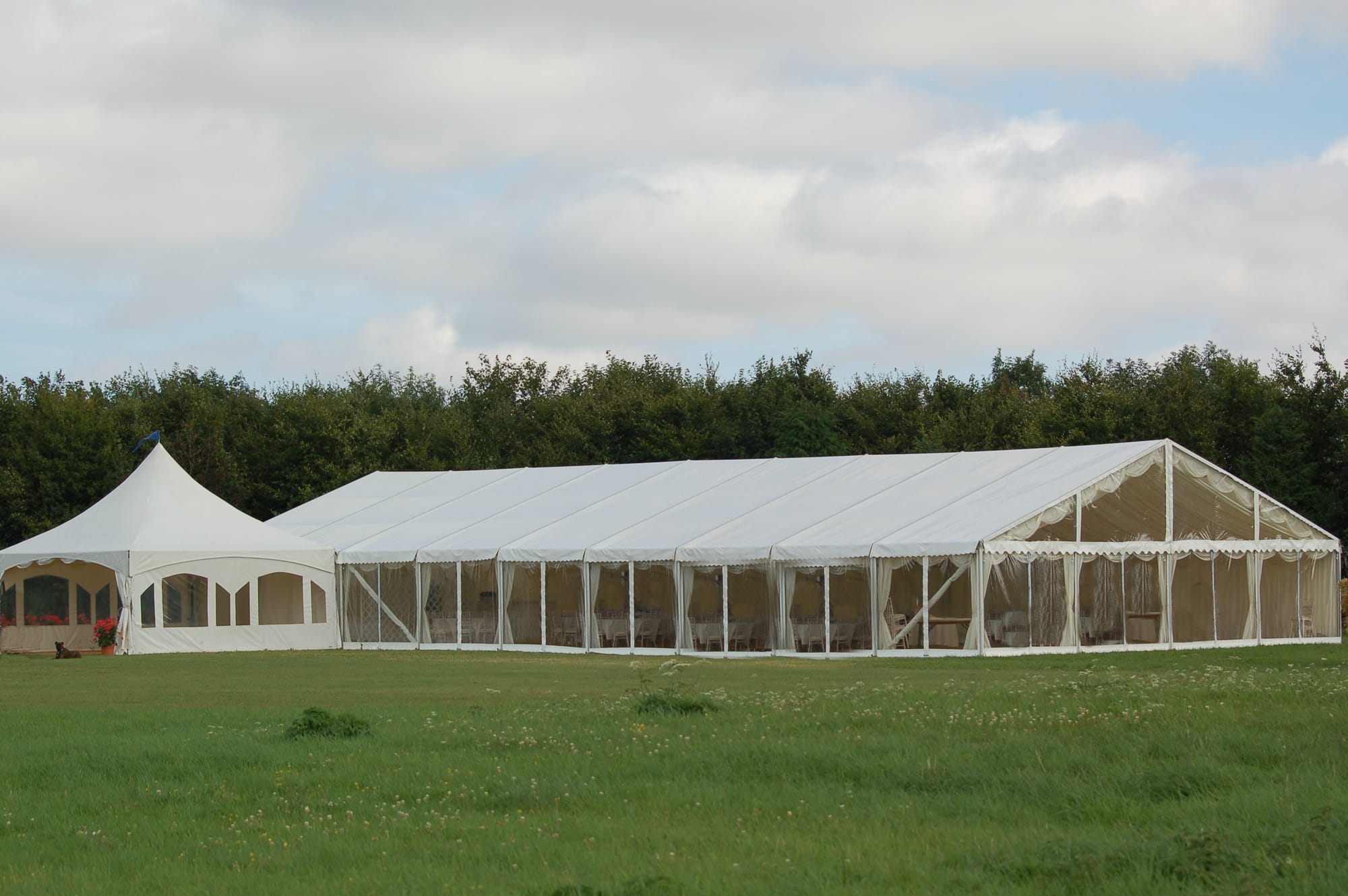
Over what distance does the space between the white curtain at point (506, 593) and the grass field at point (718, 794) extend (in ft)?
45.5

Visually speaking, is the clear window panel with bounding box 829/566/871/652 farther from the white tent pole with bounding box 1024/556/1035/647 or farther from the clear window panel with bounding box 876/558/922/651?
the white tent pole with bounding box 1024/556/1035/647

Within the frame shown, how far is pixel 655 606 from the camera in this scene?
2861 centimetres

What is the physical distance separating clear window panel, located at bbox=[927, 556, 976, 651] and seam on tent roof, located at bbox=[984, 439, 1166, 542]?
Result: 0.72 meters

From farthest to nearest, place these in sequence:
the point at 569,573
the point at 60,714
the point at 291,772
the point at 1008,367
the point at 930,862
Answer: the point at 1008,367 → the point at 569,573 → the point at 60,714 → the point at 291,772 → the point at 930,862

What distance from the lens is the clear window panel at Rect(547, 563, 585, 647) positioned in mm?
29078

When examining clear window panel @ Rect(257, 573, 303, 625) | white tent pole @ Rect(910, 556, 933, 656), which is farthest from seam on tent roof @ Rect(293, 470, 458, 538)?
white tent pole @ Rect(910, 556, 933, 656)

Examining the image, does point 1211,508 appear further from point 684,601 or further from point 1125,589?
point 684,601

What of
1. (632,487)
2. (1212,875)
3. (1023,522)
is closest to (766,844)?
(1212,875)

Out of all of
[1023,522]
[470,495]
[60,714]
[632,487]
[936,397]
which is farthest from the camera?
[936,397]

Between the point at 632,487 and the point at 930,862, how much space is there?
25.5 m

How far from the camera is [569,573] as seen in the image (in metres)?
29.7

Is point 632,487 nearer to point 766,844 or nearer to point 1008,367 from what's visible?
point 766,844

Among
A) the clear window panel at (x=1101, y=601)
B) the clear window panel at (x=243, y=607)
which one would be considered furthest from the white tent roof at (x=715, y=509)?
the clear window panel at (x=243, y=607)

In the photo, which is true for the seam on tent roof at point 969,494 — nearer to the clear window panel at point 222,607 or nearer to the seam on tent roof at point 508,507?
the seam on tent roof at point 508,507
